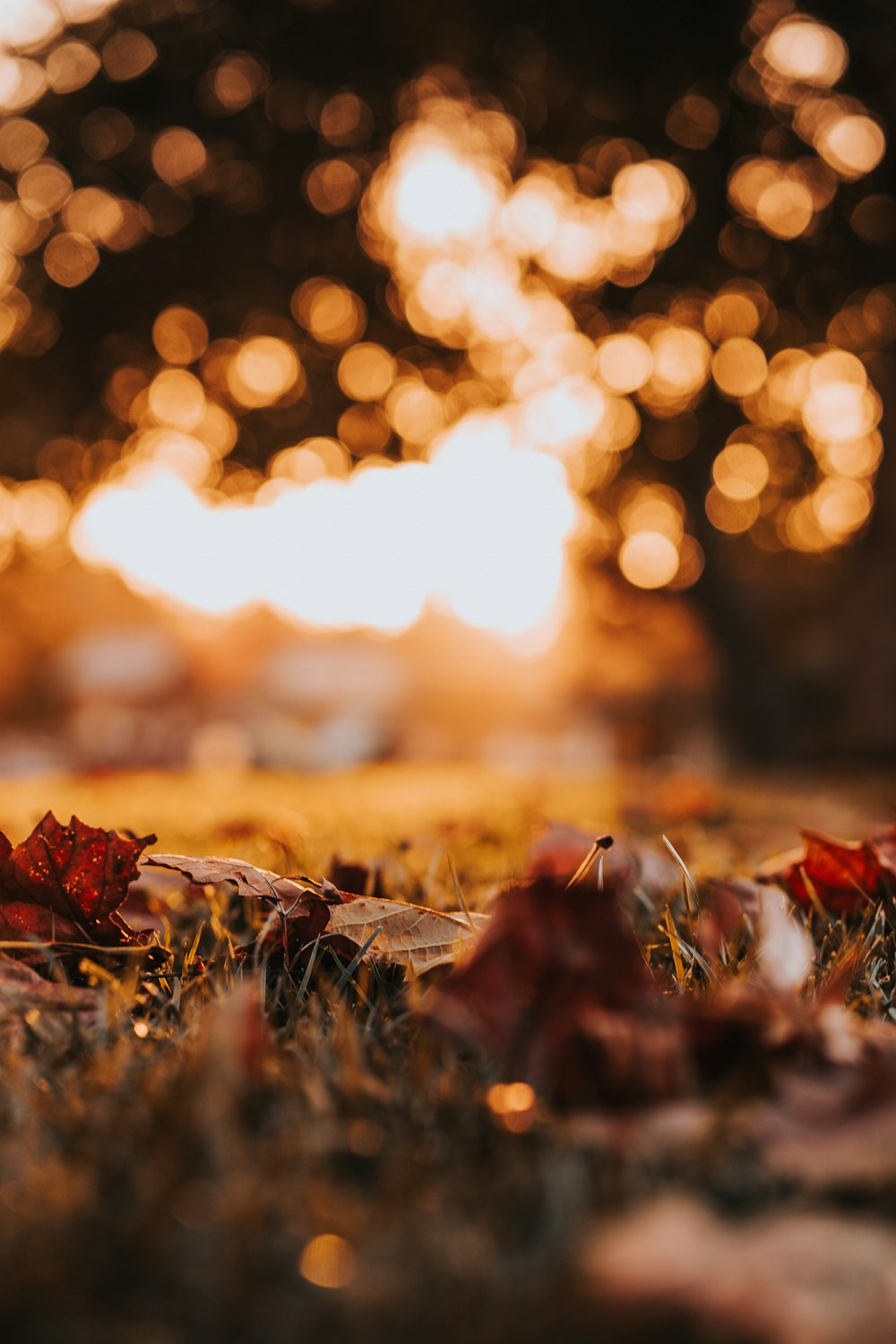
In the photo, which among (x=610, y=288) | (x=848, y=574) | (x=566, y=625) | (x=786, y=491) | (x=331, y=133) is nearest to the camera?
(x=331, y=133)

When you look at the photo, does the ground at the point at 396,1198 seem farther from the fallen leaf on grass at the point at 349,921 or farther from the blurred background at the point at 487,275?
the blurred background at the point at 487,275

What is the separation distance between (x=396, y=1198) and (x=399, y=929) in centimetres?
50

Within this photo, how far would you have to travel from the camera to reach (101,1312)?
0.49 meters

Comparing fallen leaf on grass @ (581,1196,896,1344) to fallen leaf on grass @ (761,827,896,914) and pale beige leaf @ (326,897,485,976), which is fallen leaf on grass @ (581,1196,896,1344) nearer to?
pale beige leaf @ (326,897,485,976)

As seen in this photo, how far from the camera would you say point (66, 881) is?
1.08m

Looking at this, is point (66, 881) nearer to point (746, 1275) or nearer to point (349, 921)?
point (349, 921)

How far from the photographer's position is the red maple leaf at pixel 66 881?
3.49 feet

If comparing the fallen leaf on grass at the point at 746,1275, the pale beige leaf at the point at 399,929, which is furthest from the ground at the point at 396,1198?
the pale beige leaf at the point at 399,929

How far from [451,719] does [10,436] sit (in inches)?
1199

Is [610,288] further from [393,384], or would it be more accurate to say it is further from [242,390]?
[242,390]

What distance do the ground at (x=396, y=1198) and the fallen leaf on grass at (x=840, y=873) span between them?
0.77 metres

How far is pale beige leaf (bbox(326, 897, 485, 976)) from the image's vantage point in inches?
41.8

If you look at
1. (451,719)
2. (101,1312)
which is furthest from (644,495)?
(451,719)

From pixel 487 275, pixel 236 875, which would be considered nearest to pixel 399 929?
pixel 236 875
